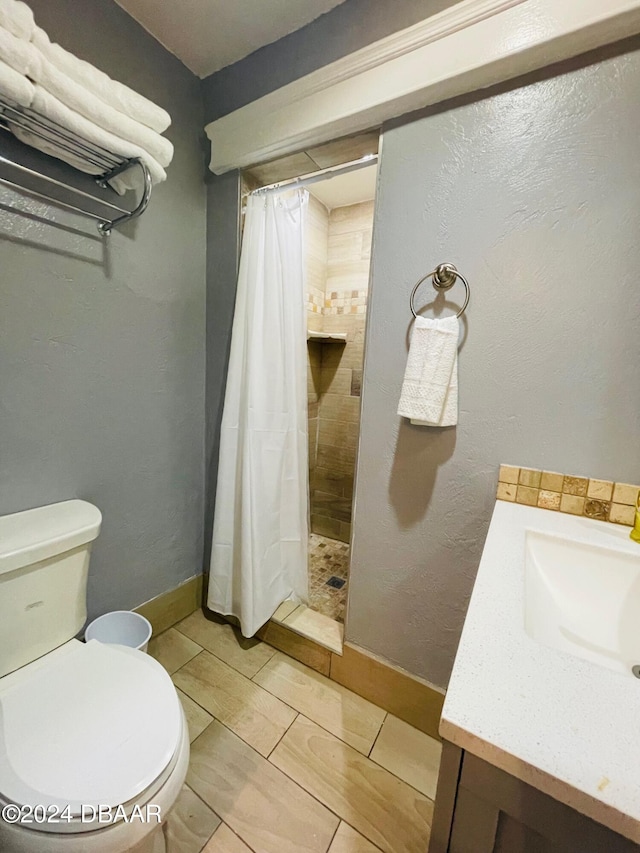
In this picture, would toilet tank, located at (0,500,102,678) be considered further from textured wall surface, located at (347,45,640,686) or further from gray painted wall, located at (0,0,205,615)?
textured wall surface, located at (347,45,640,686)

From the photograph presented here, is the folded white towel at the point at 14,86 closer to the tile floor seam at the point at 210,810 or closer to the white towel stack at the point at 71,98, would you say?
the white towel stack at the point at 71,98

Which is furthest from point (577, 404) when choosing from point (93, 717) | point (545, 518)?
point (93, 717)

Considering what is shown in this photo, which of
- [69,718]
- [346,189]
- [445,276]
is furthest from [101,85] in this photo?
[69,718]

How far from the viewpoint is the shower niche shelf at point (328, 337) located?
208 centimetres

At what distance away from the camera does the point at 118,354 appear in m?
1.29

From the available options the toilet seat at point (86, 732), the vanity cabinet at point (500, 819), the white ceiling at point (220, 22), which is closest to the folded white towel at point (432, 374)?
the vanity cabinet at point (500, 819)

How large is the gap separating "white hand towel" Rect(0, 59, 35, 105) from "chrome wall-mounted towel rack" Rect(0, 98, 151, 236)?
0.15 feet

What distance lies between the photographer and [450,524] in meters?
1.11

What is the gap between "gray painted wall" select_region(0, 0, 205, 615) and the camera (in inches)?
41.2

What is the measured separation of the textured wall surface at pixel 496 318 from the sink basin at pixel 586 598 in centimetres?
26

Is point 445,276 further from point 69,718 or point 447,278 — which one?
point 69,718

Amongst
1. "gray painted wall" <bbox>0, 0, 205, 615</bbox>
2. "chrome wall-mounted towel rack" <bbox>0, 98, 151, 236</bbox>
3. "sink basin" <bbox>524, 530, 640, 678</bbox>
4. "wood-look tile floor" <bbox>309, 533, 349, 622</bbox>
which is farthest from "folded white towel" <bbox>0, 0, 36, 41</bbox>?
"wood-look tile floor" <bbox>309, 533, 349, 622</bbox>

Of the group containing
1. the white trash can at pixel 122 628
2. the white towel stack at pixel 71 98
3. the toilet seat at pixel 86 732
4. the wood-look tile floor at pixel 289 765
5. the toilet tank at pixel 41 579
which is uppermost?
the white towel stack at pixel 71 98

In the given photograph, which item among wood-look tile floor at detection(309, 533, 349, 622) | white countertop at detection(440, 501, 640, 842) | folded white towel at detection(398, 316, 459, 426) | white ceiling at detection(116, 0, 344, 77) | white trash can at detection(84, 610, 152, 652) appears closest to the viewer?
white countertop at detection(440, 501, 640, 842)
